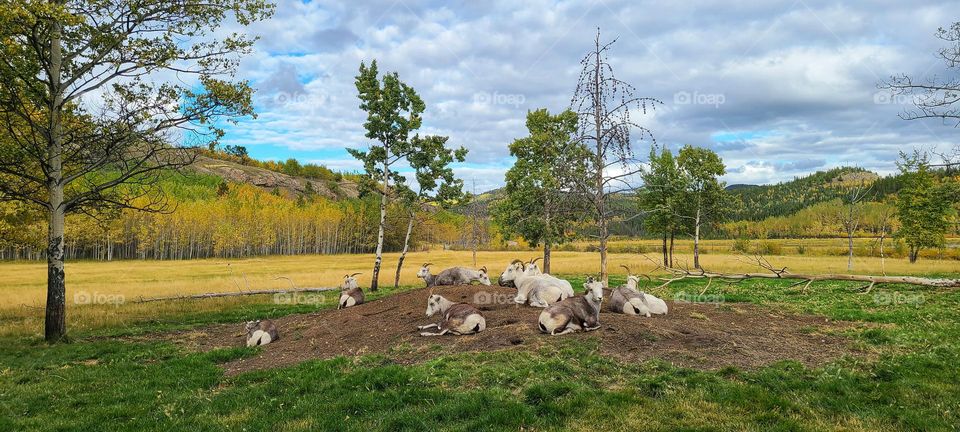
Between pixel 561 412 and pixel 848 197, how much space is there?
44.8 m

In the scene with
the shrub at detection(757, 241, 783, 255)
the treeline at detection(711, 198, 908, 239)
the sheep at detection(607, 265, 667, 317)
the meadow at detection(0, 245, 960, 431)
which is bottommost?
the shrub at detection(757, 241, 783, 255)

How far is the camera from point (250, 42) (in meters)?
15.1

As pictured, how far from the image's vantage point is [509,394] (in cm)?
721

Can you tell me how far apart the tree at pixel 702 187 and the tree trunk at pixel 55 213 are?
4180cm

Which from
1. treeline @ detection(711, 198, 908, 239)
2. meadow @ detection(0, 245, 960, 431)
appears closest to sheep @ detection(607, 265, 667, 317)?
meadow @ detection(0, 245, 960, 431)

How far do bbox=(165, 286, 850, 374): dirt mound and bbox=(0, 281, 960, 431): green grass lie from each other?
61 centimetres

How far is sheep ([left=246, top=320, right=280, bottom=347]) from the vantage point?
503 inches

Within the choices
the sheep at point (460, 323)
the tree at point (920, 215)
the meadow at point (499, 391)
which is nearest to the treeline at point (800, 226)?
the tree at point (920, 215)

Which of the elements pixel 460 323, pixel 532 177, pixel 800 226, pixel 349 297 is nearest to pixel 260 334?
pixel 349 297

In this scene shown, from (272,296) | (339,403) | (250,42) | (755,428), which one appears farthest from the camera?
(272,296)

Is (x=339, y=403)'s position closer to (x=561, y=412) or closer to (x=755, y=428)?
(x=561, y=412)

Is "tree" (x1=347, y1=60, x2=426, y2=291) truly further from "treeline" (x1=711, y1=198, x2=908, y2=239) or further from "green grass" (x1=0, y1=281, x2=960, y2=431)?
"treeline" (x1=711, y1=198, x2=908, y2=239)

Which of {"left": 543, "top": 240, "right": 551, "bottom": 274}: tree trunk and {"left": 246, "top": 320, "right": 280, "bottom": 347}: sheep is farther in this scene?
{"left": 543, "top": 240, "right": 551, "bottom": 274}: tree trunk

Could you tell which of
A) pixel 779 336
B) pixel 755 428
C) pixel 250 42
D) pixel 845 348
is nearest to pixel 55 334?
pixel 250 42
